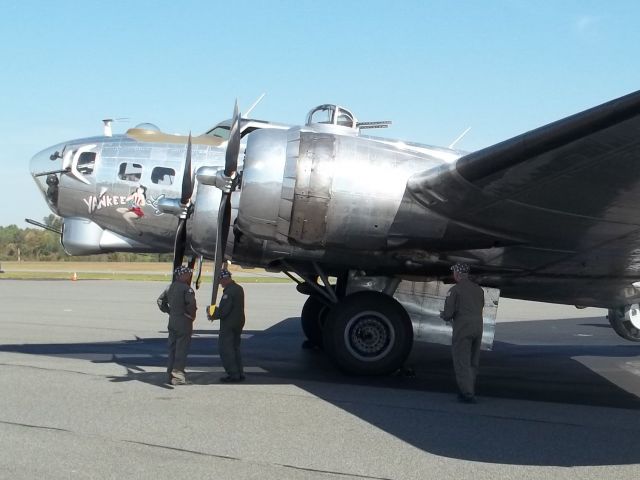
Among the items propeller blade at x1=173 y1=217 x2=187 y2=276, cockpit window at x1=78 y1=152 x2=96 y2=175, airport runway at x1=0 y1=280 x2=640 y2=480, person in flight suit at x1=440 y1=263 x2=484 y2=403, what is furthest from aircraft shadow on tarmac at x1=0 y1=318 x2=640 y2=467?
cockpit window at x1=78 y1=152 x2=96 y2=175

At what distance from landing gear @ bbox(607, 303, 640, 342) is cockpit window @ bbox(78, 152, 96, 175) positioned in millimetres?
10332

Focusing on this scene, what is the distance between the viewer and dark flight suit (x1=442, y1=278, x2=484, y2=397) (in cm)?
823

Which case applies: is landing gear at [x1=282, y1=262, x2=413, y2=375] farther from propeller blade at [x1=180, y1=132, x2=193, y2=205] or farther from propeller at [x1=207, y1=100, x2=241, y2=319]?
propeller blade at [x1=180, y1=132, x2=193, y2=205]

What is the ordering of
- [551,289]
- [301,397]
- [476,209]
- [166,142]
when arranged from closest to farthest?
[301,397] < [476,209] < [551,289] < [166,142]

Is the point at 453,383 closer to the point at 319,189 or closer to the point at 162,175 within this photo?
the point at 319,189

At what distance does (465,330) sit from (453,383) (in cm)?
172

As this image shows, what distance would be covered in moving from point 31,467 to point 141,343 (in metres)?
8.22

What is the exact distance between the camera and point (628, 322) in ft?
48.7

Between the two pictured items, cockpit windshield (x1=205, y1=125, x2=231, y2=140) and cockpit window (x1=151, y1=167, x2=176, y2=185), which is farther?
cockpit windshield (x1=205, y1=125, x2=231, y2=140)

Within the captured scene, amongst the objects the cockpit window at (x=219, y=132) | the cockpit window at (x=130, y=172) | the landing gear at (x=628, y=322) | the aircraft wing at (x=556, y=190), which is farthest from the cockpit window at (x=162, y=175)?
the landing gear at (x=628, y=322)

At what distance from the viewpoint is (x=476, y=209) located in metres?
8.77

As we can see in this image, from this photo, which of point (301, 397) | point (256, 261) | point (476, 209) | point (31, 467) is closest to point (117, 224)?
point (256, 261)

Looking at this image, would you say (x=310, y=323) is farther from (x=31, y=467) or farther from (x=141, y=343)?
(x=31, y=467)

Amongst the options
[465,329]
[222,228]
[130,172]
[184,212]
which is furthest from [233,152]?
[465,329]
